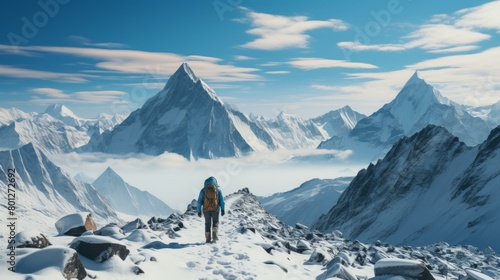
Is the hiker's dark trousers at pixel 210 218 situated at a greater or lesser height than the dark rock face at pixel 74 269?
lesser

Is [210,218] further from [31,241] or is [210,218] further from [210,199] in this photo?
[31,241]

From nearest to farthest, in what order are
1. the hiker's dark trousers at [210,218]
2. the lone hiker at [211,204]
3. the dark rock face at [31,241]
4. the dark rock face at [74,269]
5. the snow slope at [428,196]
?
1. the dark rock face at [74,269]
2. the dark rock face at [31,241]
3. the hiker's dark trousers at [210,218]
4. the lone hiker at [211,204]
5. the snow slope at [428,196]

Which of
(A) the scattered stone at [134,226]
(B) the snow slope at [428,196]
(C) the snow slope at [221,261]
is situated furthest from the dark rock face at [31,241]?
(B) the snow slope at [428,196]

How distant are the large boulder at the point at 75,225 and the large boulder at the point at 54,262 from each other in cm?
648

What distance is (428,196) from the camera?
278 ft

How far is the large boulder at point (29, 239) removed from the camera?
33.4 ft

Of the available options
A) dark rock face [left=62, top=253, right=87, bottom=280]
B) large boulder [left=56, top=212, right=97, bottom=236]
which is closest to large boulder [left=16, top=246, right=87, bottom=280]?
dark rock face [left=62, top=253, right=87, bottom=280]

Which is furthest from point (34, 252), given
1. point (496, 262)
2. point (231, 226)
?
point (496, 262)

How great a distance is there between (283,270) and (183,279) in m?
3.89

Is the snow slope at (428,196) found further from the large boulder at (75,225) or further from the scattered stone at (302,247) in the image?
the large boulder at (75,225)

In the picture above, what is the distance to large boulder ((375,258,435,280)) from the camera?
11.3 metres

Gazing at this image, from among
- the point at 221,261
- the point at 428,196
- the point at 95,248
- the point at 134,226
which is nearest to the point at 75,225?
the point at 134,226

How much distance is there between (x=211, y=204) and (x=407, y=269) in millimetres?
9389

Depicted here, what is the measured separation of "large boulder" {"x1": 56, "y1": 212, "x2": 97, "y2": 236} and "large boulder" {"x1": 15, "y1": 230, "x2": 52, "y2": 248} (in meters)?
5.04
